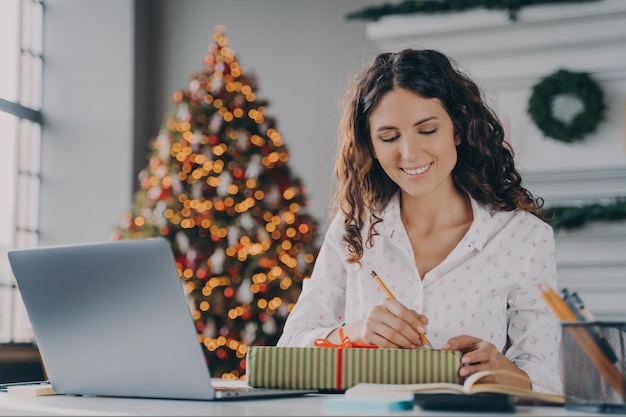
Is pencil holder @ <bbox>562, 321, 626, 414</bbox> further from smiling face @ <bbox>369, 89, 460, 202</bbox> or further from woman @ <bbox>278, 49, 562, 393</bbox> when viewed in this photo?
smiling face @ <bbox>369, 89, 460, 202</bbox>

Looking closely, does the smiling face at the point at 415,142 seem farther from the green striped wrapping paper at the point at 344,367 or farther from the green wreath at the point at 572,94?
the green wreath at the point at 572,94

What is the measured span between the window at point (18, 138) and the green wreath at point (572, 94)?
256 centimetres

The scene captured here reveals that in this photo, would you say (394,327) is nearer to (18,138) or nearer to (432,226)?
(432,226)

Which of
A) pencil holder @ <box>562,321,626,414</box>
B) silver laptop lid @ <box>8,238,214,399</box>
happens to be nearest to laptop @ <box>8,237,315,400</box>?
silver laptop lid @ <box>8,238,214,399</box>

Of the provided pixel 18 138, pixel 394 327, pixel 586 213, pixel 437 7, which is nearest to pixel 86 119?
pixel 18 138

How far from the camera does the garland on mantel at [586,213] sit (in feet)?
11.1

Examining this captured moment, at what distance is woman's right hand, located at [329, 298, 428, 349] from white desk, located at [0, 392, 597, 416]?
0.81 feet

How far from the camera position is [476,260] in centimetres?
172

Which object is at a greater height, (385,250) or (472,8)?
(472,8)

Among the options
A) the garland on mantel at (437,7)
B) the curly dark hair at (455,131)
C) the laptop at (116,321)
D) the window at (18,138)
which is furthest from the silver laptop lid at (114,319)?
the window at (18,138)

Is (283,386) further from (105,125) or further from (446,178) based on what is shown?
(105,125)

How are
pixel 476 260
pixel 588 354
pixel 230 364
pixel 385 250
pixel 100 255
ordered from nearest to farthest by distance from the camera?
pixel 588 354 → pixel 100 255 → pixel 476 260 → pixel 385 250 → pixel 230 364

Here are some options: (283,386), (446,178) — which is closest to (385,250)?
(446,178)

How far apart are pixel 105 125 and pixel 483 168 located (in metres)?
2.99
